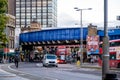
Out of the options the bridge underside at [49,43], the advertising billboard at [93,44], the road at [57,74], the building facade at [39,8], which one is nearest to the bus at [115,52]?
the road at [57,74]

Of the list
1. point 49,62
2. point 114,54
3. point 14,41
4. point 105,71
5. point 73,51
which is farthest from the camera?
point 73,51

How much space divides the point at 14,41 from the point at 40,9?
230 feet

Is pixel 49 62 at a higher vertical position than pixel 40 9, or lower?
lower

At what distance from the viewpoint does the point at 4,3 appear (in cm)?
2948

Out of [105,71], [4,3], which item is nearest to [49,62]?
[4,3]

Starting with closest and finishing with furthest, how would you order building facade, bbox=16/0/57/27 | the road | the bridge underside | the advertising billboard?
the road, the advertising billboard, the bridge underside, building facade, bbox=16/0/57/27

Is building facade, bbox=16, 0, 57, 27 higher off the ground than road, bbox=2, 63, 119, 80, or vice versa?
building facade, bbox=16, 0, 57, 27

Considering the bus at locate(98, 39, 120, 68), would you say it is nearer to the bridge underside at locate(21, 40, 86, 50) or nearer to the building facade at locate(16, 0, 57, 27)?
the bridge underside at locate(21, 40, 86, 50)

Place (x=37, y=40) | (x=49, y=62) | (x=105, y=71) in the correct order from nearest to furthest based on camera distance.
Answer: (x=105, y=71) < (x=49, y=62) < (x=37, y=40)

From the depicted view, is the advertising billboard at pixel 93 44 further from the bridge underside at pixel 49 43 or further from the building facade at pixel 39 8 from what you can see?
the building facade at pixel 39 8

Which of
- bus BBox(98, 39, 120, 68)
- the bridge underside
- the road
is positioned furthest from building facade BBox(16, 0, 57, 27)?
the road

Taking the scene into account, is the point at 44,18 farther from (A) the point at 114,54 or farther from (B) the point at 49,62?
(A) the point at 114,54

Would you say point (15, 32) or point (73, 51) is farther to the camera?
point (73, 51)

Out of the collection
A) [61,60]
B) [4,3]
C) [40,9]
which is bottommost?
[61,60]
